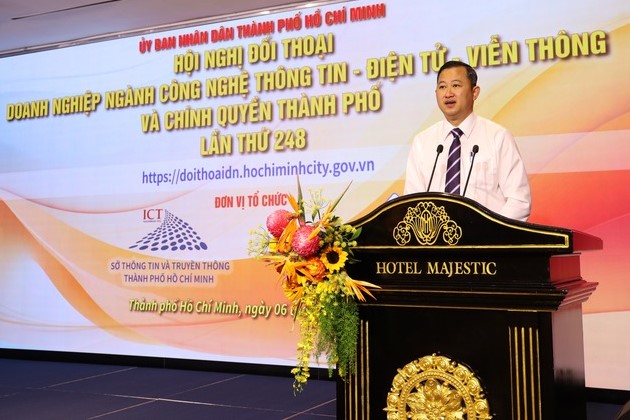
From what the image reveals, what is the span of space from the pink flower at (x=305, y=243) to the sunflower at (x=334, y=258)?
44mm

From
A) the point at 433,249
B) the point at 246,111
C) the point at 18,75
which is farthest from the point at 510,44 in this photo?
the point at 18,75

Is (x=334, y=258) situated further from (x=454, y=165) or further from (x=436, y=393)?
(x=454, y=165)

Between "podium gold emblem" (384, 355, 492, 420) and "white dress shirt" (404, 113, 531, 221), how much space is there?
770 millimetres

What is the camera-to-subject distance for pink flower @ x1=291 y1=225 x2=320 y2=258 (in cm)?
246

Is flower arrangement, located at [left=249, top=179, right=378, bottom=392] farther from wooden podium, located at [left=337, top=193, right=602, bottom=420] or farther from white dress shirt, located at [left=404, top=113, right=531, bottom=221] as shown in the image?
white dress shirt, located at [left=404, top=113, right=531, bottom=221]

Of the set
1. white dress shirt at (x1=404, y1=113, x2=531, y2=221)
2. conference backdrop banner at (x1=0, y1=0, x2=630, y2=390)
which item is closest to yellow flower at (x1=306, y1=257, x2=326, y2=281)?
white dress shirt at (x1=404, y1=113, x2=531, y2=221)

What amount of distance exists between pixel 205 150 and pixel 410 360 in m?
3.85

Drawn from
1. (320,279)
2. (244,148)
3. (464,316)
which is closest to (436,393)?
(464,316)

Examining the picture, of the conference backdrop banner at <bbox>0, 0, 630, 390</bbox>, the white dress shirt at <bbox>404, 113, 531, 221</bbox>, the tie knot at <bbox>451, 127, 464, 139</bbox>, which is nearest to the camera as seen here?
the white dress shirt at <bbox>404, 113, 531, 221</bbox>

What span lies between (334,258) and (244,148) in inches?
136

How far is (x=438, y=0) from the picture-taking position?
5195mm

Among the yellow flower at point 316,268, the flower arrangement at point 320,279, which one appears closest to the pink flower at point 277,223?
the flower arrangement at point 320,279

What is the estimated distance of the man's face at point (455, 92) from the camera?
2957 mm

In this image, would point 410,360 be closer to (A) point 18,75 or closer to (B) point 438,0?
(B) point 438,0
